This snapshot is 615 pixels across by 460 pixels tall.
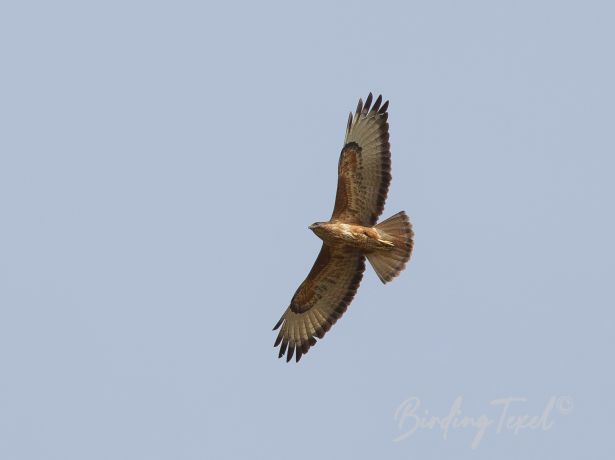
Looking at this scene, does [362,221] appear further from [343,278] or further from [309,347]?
[309,347]

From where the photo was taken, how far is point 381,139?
48.8 feet

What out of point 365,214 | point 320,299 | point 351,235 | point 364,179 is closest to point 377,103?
point 364,179

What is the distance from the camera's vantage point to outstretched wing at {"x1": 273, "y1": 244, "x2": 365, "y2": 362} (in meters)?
15.3

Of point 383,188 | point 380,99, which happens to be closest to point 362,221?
point 383,188

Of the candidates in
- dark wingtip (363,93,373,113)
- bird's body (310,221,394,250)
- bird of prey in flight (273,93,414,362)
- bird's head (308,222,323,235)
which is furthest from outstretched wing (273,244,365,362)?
dark wingtip (363,93,373,113)

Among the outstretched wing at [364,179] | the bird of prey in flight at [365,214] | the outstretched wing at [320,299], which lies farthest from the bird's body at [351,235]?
the outstretched wing at [320,299]

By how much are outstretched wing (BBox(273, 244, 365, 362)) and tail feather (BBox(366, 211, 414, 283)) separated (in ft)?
1.44

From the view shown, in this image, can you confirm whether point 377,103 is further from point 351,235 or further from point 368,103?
point 351,235

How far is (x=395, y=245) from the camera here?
1477 centimetres

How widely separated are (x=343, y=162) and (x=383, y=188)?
2.03 feet

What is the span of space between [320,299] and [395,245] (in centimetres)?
154

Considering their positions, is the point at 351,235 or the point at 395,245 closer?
the point at 351,235

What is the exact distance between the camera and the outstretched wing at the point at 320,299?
15288mm

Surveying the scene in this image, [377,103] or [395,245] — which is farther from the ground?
[377,103]
